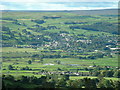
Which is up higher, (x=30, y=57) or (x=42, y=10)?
(x=42, y=10)

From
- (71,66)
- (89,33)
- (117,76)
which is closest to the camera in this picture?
(117,76)

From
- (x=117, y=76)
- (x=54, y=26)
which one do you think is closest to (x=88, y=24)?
(x=54, y=26)

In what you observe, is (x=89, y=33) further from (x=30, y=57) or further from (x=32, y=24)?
(x=30, y=57)

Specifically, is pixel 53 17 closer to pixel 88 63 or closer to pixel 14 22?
pixel 14 22

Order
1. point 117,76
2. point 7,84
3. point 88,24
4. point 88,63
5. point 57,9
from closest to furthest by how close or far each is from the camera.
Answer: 1. point 7,84
2. point 117,76
3. point 88,63
4. point 88,24
5. point 57,9

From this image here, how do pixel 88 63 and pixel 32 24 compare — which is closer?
pixel 88 63

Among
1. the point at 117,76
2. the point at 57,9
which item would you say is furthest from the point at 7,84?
the point at 57,9

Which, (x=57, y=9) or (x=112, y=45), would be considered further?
(x=57, y=9)

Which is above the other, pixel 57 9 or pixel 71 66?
pixel 57 9

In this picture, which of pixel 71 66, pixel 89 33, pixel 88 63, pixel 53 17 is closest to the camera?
pixel 71 66
